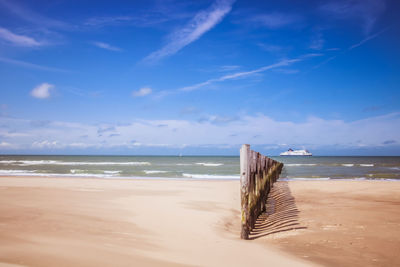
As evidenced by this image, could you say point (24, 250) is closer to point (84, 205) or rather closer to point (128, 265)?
point (128, 265)

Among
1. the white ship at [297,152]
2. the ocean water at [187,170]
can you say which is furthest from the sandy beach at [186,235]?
the white ship at [297,152]

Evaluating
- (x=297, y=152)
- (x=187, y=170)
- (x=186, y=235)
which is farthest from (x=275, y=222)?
(x=297, y=152)

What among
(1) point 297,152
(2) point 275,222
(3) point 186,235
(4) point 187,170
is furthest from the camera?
(1) point 297,152

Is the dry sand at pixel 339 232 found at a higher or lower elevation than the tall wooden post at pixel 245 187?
lower

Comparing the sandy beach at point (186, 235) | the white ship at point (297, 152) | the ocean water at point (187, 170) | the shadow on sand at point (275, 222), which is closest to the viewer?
the sandy beach at point (186, 235)

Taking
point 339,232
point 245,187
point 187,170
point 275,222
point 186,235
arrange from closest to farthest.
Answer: point 245,187 → point 186,235 → point 339,232 → point 275,222 → point 187,170

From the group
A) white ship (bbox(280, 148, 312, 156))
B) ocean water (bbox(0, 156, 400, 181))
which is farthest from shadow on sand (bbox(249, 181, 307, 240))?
white ship (bbox(280, 148, 312, 156))

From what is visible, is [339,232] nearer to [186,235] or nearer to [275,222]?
[275,222]

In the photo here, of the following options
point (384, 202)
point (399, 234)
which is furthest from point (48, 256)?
point (384, 202)

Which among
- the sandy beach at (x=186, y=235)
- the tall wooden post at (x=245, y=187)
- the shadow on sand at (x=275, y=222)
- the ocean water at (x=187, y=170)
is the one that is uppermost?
the tall wooden post at (x=245, y=187)

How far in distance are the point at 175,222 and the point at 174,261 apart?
8.28 feet

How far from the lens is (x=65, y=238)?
3.97 metres

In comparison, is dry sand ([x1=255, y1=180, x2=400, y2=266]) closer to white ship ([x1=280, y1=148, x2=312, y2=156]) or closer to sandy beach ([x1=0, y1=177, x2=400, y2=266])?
sandy beach ([x1=0, y1=177, x2=400, y2=266])

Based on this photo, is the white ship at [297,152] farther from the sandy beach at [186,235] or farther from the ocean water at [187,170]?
the sandy beach at [186,235]
